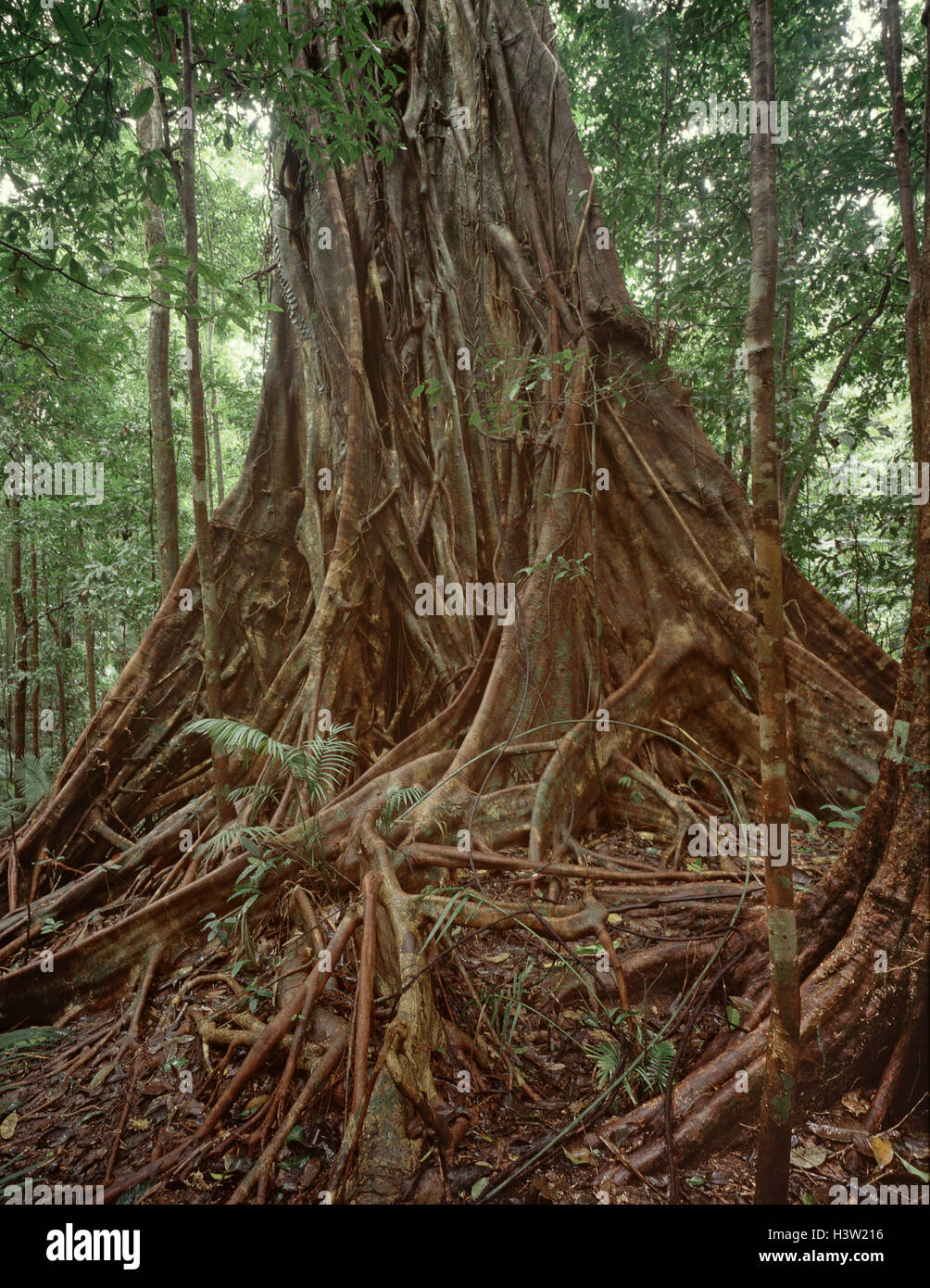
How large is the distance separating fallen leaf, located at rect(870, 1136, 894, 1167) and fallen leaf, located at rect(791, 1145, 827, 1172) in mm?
114

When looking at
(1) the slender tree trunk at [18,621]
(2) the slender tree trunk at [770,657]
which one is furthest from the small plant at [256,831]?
(1) the slender tree trunk at [18,621]

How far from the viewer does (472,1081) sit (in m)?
1.81

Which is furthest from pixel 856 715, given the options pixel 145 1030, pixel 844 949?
pixel 145 1030

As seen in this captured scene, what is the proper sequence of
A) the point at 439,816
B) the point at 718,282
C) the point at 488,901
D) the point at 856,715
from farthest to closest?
the point at 718,282 → the point at 856,715 → the point at 439,816 → the point at 488,901

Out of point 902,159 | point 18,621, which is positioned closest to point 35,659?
point 18,621

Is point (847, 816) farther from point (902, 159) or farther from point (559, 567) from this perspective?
point (902, 159)

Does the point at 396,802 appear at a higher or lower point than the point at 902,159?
lower

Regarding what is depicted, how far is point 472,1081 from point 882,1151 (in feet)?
3.46

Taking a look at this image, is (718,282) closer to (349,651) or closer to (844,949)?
(349,651)

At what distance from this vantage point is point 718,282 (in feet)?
12.4

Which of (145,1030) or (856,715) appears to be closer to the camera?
(145,1030)

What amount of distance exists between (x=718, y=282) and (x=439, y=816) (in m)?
3.60

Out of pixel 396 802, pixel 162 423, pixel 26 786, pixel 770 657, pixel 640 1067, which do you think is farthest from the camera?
pixel 162 423

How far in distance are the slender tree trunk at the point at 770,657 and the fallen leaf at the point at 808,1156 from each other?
0.42 ft
